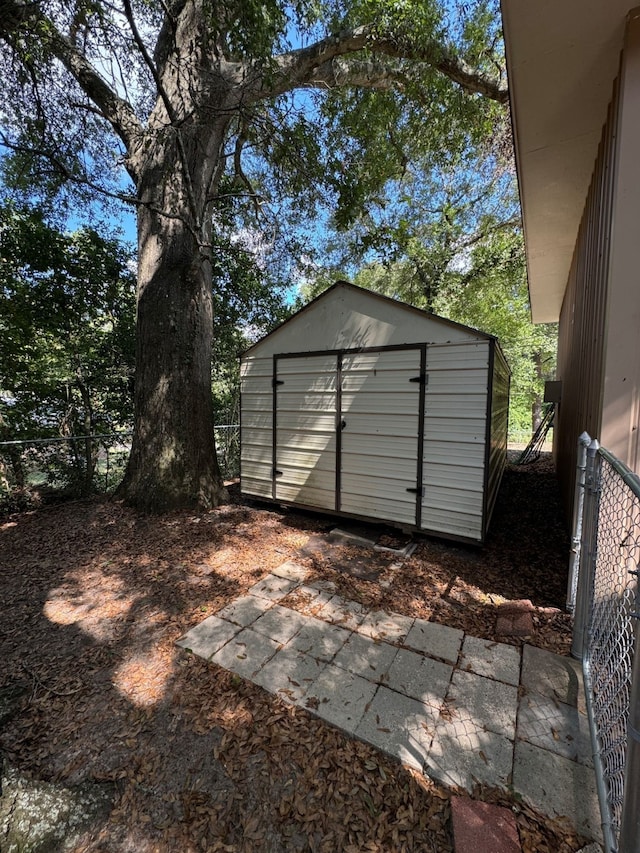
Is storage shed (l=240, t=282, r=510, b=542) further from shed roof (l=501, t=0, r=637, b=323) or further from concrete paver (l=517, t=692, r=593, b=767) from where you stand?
concrete paver (l=517, t=692, r=593, b=767)

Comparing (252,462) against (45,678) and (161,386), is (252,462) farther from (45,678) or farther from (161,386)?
(45,678)

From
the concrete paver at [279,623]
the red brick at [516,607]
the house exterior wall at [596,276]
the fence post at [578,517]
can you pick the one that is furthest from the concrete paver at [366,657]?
the house exterior wall at [596,276]

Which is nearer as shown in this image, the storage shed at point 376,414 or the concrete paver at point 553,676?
the concrete paver at point 553,676

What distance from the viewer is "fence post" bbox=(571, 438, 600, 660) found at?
1938mm

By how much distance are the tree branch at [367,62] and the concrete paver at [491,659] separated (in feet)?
19.9

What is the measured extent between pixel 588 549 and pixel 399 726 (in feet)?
4.66

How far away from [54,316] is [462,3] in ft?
24.1

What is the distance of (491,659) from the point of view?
7.19 feet

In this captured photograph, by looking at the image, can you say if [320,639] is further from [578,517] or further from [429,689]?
[578,517]

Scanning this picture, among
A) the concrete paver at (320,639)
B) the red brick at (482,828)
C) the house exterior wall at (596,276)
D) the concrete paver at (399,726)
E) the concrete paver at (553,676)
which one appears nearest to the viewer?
the red brick at (482,828)

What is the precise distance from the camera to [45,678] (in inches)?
80.3

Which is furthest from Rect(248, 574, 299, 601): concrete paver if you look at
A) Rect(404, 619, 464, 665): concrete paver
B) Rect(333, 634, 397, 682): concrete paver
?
Rect(404, 619, 464, 665): concrete paver

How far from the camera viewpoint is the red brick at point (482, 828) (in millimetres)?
1228

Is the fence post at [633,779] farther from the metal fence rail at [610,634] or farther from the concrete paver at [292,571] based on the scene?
the concrete paver at [292,571]
